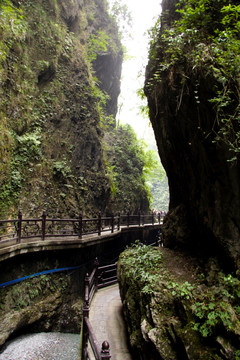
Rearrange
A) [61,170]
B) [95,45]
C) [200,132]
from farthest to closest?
[95,45] → [61,170] → [200,132]

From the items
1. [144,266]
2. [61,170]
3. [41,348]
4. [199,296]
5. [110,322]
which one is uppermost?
[61,170]

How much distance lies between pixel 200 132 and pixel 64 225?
8873 millimetres

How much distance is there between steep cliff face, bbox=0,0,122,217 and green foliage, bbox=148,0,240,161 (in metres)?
7.84

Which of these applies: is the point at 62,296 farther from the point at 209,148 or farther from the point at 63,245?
the point at 209,148

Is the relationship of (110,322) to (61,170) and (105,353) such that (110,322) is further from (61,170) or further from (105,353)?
Result: (61,170)

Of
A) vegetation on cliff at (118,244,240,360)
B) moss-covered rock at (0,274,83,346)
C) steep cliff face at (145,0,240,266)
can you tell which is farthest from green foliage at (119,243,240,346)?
moss-covered rock at (0,274,83,346)

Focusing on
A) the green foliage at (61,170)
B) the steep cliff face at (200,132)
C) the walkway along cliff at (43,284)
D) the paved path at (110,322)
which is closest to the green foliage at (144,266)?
the steep cliff face at (200,132)

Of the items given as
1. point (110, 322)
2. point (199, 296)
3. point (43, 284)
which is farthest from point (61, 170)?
point (199, 296)

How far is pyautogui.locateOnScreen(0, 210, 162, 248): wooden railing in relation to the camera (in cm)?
927

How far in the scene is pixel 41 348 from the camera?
9086 mm

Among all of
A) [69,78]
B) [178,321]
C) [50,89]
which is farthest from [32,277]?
[69,78]

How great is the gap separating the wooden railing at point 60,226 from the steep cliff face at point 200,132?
169 inches

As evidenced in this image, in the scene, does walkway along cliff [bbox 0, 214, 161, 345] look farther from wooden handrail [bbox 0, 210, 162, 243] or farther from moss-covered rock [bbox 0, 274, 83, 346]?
wooden handrail [bbox 0, 210, 162, 243]

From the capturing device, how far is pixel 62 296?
11281 millimetres
